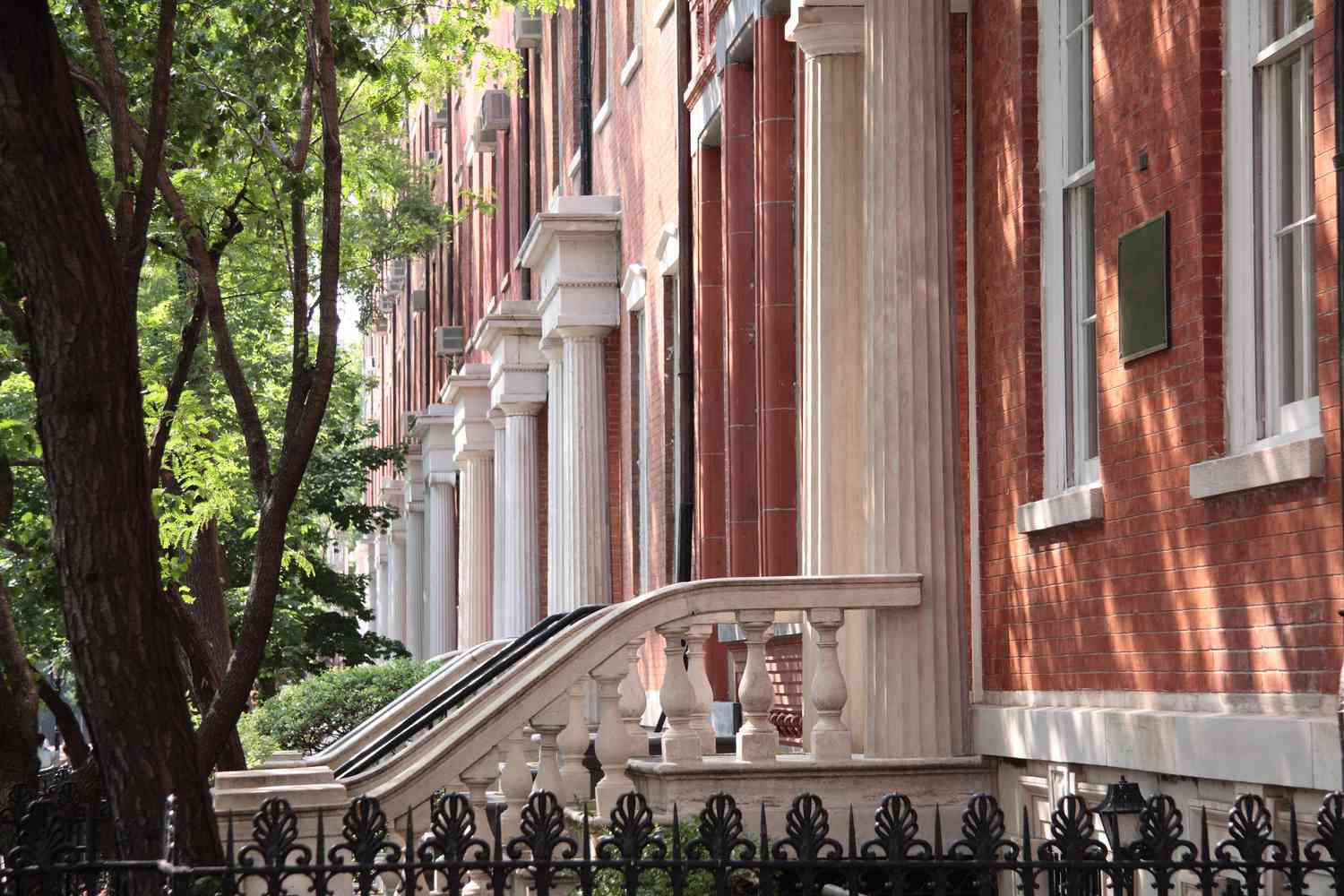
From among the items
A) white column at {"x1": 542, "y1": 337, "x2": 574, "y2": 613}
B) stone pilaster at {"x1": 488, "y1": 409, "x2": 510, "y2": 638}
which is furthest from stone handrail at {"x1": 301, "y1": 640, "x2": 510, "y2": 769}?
stone pilaster at {"x1": 488, "y1": 409, "x2": 510, "y2": 638}

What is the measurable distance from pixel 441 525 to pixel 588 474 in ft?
55.9

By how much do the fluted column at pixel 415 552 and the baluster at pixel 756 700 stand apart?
30.3 meters

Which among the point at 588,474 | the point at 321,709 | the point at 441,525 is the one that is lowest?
the point at 321,709

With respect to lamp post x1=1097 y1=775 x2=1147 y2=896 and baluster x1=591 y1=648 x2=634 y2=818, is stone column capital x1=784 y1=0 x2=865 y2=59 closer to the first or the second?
baluster x1=591 y1=648 x2=634 y2=818

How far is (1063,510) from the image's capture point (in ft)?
31.0

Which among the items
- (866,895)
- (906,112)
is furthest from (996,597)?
(906,112)

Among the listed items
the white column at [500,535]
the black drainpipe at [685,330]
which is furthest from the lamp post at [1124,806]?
the white column at [500,535]

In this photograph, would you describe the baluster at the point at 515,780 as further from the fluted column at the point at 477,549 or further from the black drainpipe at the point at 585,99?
the fluted column at the point at 477,549

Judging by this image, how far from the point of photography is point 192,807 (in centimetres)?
815

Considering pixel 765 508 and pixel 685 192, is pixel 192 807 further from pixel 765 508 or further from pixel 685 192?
pixel 685 192

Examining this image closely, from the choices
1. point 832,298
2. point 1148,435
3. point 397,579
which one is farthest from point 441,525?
point 1148,435

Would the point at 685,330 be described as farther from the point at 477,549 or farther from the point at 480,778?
the point at 477,549

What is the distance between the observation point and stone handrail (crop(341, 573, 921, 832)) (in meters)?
10.5

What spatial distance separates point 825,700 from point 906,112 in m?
3.11
